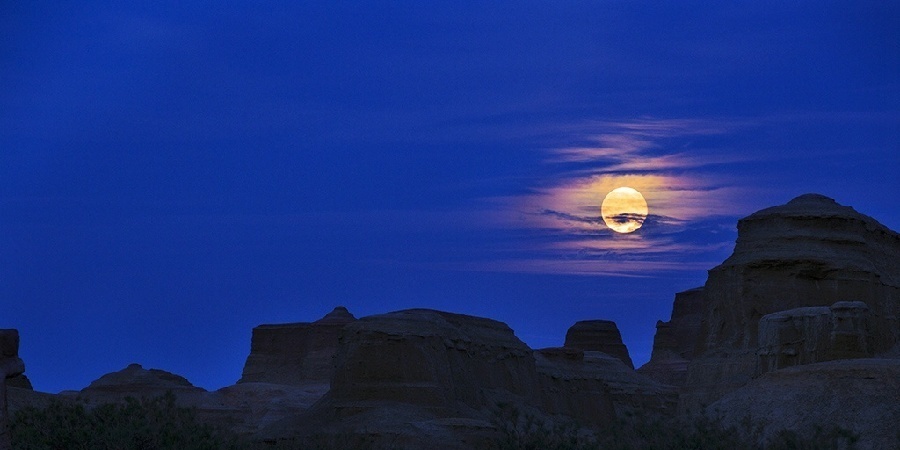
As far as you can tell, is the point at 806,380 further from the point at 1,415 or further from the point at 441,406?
the point at 1,415

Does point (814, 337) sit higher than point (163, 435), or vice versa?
point (814, 337)

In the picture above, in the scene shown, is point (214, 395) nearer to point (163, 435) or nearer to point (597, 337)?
point (597, 337)

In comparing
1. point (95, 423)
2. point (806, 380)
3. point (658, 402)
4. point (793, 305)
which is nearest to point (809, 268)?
point (793, 305)

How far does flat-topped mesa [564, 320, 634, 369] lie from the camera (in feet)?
419

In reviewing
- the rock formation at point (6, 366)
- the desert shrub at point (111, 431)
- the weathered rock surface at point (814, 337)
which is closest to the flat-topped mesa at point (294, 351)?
the weathered rock surface at point (814, 337)

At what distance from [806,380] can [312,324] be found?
7437cm

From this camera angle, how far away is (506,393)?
2468 inches

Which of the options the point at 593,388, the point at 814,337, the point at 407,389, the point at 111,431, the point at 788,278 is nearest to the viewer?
the point at 111,431

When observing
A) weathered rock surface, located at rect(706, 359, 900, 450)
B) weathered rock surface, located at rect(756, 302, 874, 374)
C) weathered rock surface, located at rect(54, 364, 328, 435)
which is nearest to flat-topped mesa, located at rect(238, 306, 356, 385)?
weathered rock surface, located at rect(54, 364, 328, 435)

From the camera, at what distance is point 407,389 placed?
49.6m

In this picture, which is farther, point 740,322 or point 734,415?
point 740,322

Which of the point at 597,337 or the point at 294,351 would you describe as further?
the point at 597,337

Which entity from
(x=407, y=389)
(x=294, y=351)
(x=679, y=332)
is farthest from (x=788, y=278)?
(x=679, y=332)

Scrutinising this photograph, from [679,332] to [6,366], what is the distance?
117 meters
